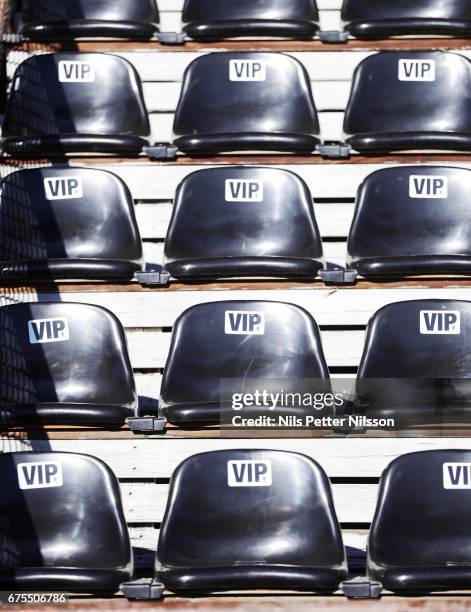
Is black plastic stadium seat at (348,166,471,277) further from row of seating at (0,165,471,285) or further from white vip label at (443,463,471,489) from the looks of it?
white vip label at (443,463,471,489)

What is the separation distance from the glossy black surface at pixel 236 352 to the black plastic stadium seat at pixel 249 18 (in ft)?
4.11

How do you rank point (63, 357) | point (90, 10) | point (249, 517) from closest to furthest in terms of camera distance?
point (249, 517)
point (63, 357)
point (90, 10)

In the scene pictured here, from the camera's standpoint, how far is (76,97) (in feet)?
12.1

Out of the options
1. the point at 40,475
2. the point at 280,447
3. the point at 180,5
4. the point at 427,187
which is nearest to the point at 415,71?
the point at 427,187

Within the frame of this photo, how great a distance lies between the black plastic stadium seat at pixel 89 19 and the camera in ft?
12.6

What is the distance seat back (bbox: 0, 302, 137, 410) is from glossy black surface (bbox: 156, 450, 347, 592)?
410 mm

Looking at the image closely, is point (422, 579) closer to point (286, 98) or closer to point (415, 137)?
point (415, 137)

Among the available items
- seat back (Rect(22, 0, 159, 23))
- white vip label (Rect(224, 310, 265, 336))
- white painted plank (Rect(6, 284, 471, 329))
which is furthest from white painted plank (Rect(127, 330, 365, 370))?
seat back (Rect(22, 0, 159, 23))

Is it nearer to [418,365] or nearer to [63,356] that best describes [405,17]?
[418,365]

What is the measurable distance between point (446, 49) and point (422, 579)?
6.88 ft

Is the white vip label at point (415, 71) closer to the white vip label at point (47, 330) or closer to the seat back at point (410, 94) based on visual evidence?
the seat back at point (410, 94)

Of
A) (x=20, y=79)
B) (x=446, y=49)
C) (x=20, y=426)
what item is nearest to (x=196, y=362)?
(x=20, y=426)

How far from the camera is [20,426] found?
9.32ft

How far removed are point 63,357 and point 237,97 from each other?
1.15 m
